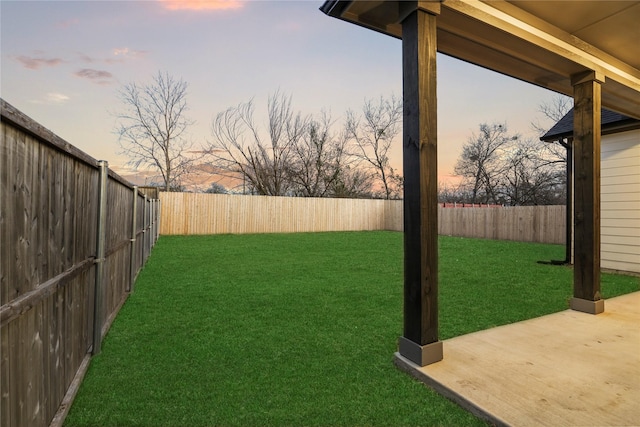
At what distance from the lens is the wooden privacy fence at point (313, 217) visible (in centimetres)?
1059

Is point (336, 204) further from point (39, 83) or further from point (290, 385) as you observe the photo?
point (290, 385)

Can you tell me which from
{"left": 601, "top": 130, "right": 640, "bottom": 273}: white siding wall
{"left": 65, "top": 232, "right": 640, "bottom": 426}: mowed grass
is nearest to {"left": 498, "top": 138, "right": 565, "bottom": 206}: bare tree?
{"left": 601, "top": 130, "right": 640, "bottom": 273}: white siding wall

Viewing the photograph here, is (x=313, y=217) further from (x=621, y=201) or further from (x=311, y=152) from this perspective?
(x=621, y=201)

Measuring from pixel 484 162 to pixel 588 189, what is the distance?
1787 cm

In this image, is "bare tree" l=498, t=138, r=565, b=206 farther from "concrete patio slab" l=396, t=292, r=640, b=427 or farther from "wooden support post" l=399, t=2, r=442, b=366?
"wooden support post" l=399, t=2, r=442, b=366

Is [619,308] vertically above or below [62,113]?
below

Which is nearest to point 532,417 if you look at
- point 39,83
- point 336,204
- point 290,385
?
point 290,385

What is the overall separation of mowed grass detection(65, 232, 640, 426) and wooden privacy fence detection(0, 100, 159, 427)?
233 mm

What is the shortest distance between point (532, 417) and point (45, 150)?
236cm

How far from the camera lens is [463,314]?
313 centimetres

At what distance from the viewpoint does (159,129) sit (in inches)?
645

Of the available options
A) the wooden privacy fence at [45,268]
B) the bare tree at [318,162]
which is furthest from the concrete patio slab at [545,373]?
the bare tree at [318,162]

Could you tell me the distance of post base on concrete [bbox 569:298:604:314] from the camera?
9.90ft

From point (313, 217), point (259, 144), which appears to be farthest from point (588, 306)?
point (259, 144)
